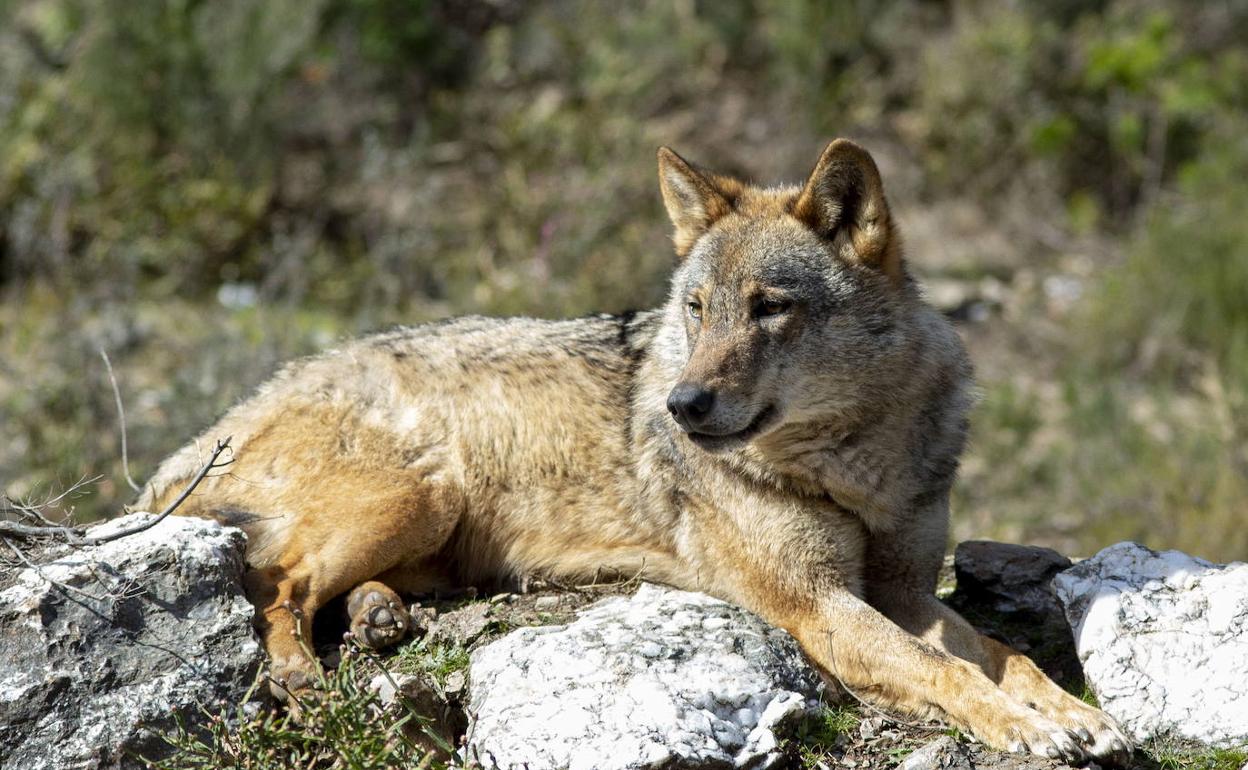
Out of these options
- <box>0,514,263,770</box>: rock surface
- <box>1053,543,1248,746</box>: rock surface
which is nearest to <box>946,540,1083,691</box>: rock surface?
<box>1053,543,1248,746</box>: rock surface

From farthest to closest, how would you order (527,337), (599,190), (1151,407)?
(599,190) < (1151,407) < (527,337)

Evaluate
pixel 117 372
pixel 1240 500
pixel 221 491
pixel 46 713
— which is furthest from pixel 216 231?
pixel 1240 500

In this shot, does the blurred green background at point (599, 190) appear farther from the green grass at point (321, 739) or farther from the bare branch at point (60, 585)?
the green grass at point (321, 739)

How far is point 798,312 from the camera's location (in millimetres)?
4805

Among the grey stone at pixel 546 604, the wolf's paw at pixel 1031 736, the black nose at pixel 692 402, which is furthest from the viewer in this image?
the grey stone at pixel 546 604

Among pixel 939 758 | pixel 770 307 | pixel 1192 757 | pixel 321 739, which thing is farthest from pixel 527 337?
pixel 1192 757

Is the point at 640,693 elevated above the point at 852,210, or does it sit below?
below

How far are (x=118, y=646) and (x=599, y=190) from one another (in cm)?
860

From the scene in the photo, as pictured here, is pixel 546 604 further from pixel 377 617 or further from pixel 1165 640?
pixel 1165 640

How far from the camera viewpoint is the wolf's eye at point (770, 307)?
4809 mm

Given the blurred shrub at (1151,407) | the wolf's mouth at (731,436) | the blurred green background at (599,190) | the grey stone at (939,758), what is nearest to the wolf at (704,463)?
the wolf's mouth at (731,436)

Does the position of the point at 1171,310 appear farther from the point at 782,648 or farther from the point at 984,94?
the point at 782,648

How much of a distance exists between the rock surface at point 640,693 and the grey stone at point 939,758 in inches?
15.5

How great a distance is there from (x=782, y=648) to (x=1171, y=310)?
9.01 m
